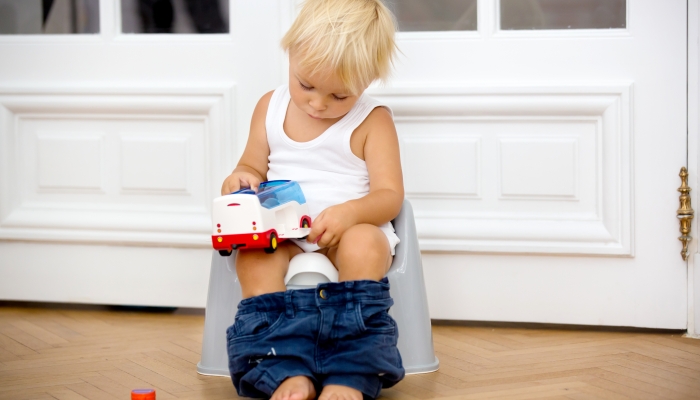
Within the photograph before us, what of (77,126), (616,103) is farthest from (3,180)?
(616,103)

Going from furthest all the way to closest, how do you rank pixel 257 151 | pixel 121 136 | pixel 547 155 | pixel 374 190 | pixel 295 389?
1. pixel 121 136
2. pixel 547 155
3. pixel 257 151
4. pixel 374 190
5. pixel 295 389

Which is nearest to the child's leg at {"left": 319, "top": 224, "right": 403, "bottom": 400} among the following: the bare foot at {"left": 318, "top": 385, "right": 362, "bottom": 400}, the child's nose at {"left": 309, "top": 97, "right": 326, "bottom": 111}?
the bare foot at {"left": 318, "top": 385, "right": 362, "bottom": 400}

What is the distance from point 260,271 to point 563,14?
2.69ft

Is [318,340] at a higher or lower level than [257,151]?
lower

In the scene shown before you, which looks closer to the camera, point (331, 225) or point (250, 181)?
point (331, 225)

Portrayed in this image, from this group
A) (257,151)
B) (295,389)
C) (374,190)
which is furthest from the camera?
(257,151)

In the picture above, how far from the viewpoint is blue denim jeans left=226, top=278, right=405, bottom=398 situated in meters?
1.05

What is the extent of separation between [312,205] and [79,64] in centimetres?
71

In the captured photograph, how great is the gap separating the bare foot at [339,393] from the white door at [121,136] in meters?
0.65

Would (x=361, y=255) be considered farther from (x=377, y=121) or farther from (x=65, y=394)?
(x=65, y=394)

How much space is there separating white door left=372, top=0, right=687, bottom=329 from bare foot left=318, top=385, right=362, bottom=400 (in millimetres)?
543

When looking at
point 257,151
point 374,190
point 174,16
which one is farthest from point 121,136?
point 374,190

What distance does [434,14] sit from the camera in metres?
1.56

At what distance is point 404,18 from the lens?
1.58 meters
